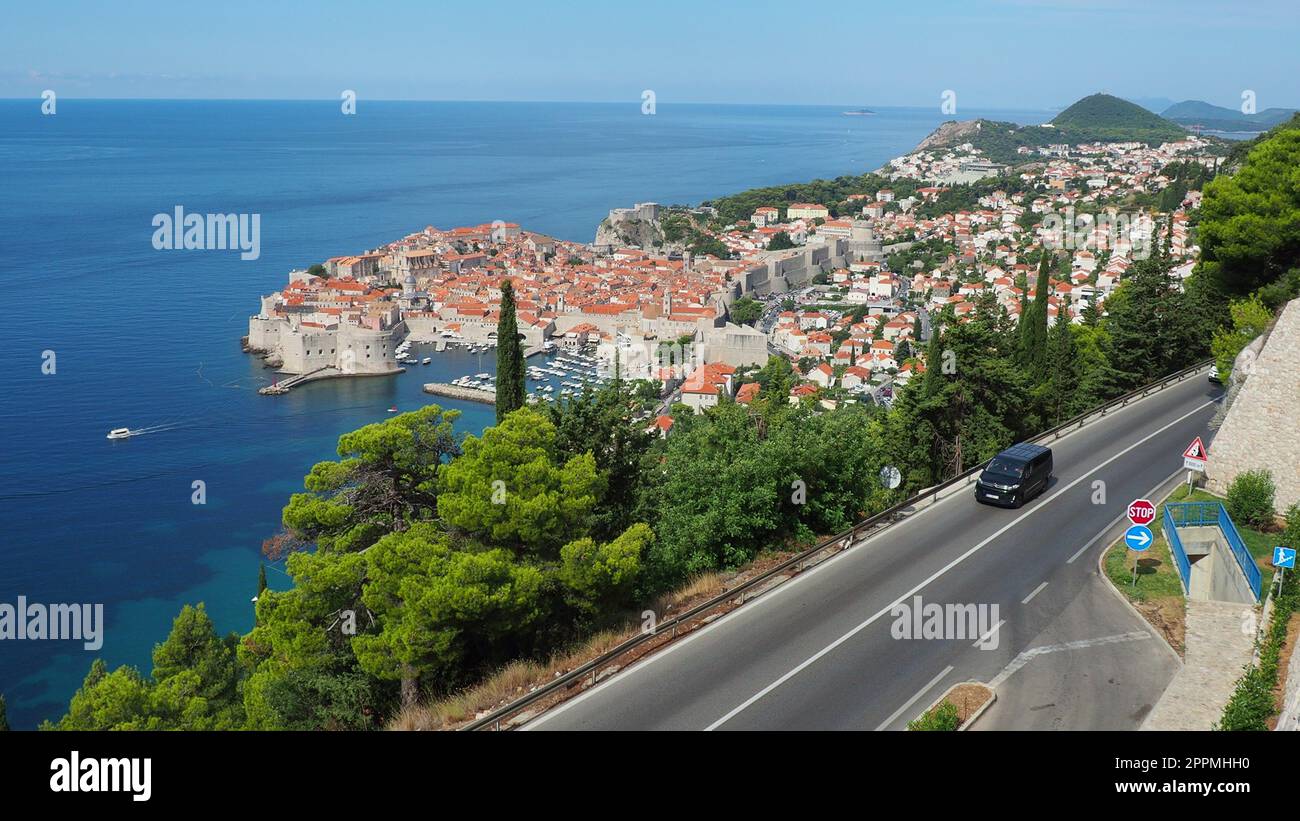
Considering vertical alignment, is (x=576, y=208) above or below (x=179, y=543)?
above

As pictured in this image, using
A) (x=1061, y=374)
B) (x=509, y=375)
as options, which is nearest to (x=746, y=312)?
(x=1061, y=374)

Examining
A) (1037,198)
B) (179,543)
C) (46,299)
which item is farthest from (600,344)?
(1037,198)

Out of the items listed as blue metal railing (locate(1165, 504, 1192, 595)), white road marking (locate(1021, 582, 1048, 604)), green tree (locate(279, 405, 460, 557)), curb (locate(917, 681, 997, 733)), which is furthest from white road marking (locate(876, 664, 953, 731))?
green tree (locate(279, 405, 460, 557))

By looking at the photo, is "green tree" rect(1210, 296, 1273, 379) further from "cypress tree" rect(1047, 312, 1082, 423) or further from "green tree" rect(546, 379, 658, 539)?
"green tree" rect(546, 379, 658, 539)

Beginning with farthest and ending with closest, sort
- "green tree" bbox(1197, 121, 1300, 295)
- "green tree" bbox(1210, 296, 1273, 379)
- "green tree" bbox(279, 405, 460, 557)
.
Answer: "green tree" bbox(1197, 121, 1300, 295) → "green tree" bbox(1210, 296, 1273, 379) → "green tree" bbox(279, 405, 460, 557)
